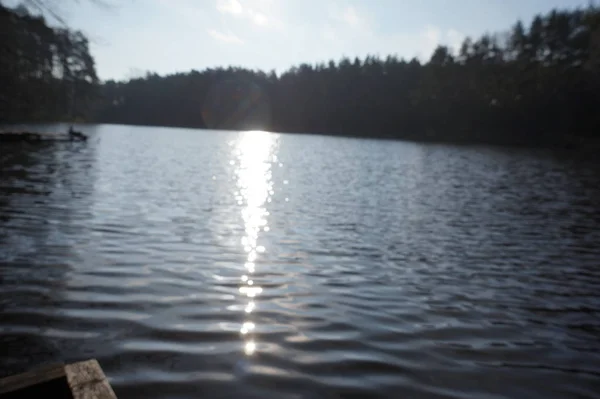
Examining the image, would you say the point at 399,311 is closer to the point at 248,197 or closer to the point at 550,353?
the point at 550,353

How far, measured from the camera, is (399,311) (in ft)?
23.7

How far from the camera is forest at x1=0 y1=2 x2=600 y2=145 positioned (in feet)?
249

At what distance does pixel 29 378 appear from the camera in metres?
2.80

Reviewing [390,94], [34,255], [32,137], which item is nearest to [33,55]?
[32,137]

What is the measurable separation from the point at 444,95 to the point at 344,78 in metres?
39.6

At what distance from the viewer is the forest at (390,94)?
7594cm

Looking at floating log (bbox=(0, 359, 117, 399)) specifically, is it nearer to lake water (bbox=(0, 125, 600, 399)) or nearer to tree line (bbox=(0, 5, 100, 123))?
lake water (bbox=(0, 125, 600, 399))

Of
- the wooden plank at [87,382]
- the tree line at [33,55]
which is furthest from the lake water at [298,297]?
the tree line at [33,55]

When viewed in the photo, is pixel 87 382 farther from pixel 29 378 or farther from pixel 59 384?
pixel 29 378

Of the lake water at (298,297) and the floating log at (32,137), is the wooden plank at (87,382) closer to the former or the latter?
the lake water at (298,297)

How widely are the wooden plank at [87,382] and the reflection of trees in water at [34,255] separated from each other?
93.4 inches

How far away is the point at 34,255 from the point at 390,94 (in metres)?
128

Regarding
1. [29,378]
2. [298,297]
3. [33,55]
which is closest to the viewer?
[29,378]

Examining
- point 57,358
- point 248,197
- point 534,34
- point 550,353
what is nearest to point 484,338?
point 550,353
